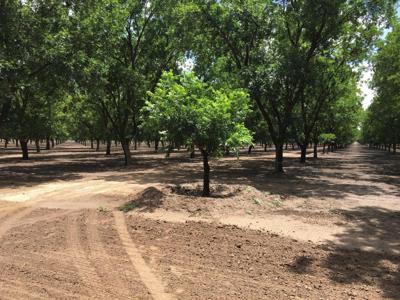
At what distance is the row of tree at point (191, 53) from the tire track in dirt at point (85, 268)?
4.65m

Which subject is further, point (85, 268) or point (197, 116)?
point (197, 116)

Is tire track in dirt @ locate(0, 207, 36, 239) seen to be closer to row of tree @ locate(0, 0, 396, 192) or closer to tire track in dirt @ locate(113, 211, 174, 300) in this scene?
tire track in dirt @ locate(113, 211, 174, 300)

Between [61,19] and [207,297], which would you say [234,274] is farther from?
[61,19]

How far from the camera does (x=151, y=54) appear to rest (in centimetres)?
2936

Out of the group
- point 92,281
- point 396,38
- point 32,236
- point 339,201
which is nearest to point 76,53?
point 32,236

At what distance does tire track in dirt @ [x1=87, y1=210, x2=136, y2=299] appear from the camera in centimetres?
506

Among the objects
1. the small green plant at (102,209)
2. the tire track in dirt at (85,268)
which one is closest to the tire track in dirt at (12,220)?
the tire track in dirt at (85,268)

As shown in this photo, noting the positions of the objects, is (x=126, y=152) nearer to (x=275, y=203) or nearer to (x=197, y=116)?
(x=197, y=116)

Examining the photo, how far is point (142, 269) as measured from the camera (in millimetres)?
5848

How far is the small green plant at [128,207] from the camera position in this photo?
1015cm

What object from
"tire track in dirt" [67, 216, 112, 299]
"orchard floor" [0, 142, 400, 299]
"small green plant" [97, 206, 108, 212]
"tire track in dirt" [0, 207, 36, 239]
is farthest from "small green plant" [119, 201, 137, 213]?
"tire track in dirt" [0, 207, 36, 239]

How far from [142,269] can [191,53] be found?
24395mm

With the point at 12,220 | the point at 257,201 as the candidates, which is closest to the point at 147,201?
the point at 257,201

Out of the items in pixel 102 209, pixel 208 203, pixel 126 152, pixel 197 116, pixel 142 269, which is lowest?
pixel 142 269
